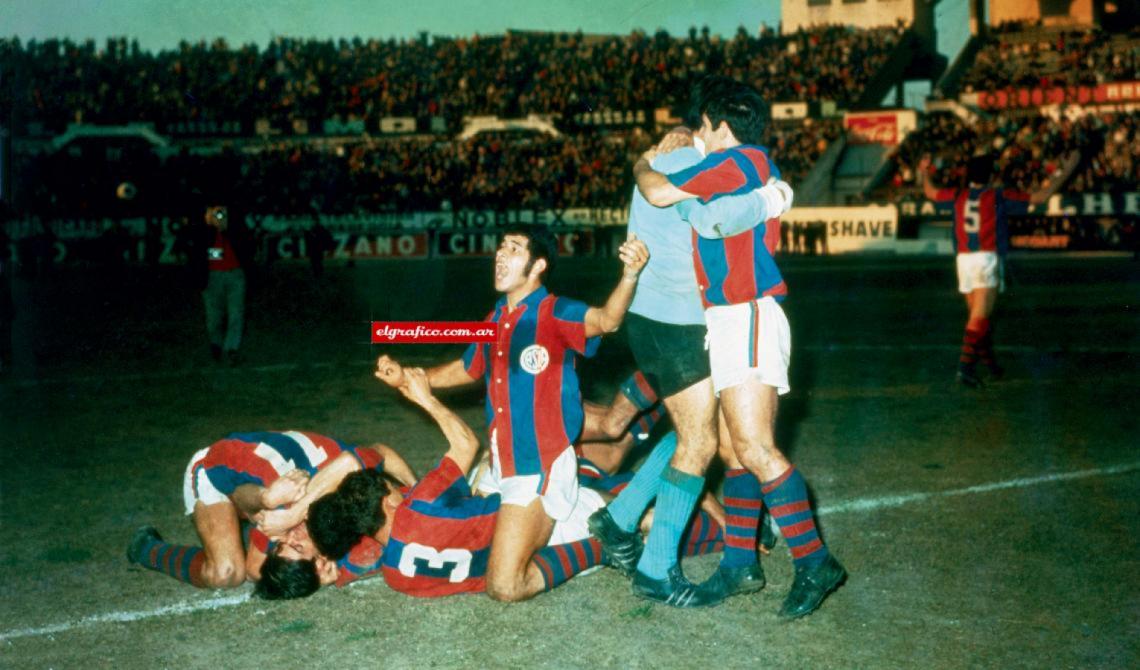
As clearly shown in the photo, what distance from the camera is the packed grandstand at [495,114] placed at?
3925cm

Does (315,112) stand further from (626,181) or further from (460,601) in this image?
(460,601)

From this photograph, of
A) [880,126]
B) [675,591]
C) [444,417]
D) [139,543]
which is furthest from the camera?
[880,126]

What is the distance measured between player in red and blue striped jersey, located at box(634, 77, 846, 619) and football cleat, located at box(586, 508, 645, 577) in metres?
0.37

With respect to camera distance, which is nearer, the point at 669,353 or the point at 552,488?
the point at 552,488

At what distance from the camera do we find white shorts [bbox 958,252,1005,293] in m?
11.1

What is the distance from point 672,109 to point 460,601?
4169 centimetres

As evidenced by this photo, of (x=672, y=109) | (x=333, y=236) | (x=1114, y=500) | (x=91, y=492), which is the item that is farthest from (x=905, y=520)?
(x=672, y=109)

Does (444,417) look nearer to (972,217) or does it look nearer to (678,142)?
(678,142)

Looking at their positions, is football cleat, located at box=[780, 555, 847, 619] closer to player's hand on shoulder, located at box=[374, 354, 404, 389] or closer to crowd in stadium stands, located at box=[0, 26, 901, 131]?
player's hand on shoulder, located at box=[374, 354, 404, 389]

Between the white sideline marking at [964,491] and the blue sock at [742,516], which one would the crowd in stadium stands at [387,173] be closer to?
the white sideline marking at [964,491]

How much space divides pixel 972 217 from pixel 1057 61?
111 ft

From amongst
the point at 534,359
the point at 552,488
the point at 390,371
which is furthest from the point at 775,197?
the point at 390,371

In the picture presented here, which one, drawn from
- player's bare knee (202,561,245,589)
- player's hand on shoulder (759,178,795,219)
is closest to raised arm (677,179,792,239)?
player's hand on shoulder (759,178,795,219)

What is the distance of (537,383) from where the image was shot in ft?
16.9
